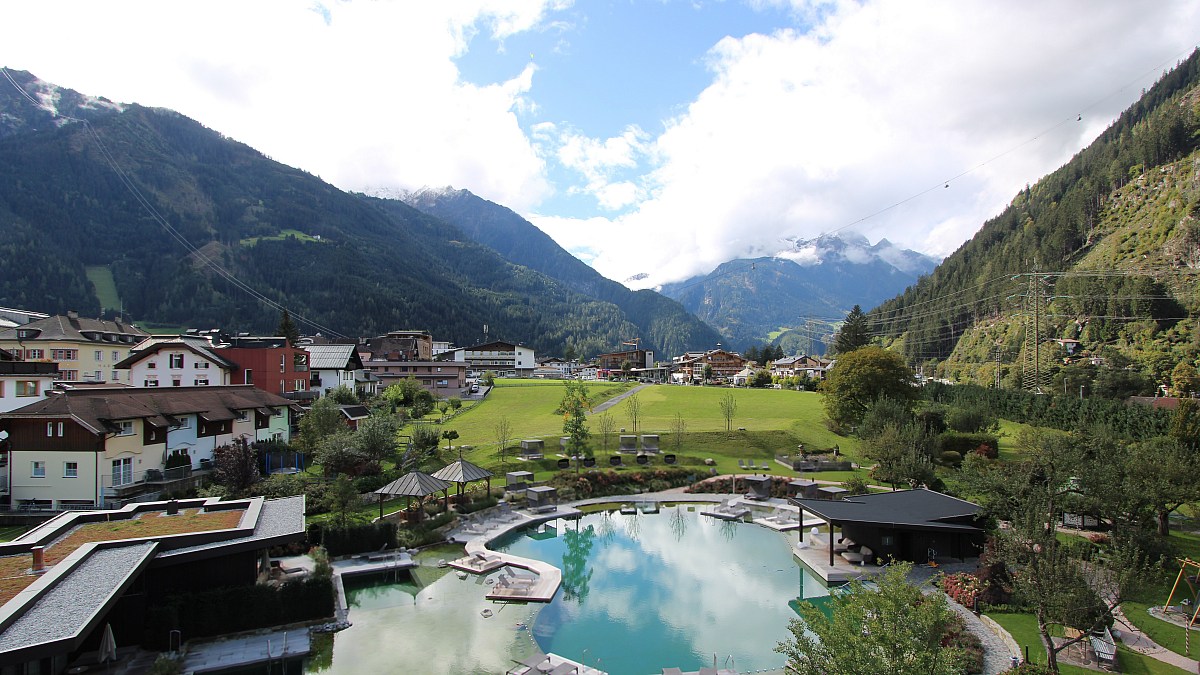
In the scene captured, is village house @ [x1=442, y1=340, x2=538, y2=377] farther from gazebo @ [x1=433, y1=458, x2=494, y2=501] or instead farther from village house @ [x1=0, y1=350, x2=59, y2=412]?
gazebo @ [x1=433, y1=458, x2=494, y2=501]

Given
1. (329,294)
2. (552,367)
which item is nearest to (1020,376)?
(552,367)

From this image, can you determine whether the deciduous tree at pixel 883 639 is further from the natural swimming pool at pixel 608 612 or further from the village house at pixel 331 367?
the village house at pixel 331 367

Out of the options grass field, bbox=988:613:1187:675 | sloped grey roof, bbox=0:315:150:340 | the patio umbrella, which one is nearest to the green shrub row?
the patio umbrella

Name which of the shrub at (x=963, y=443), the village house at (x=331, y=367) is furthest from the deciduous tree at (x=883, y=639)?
the village house at (x=331, y=367)

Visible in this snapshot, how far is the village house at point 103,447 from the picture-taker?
2712 centimetres

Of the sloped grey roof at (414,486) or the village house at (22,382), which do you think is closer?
the sloped grey roof at (414,486)

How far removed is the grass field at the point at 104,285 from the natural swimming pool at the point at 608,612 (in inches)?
6005

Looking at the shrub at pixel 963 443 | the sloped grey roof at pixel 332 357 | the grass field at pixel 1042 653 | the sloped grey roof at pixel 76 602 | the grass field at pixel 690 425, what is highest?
the sloped grey roof at pixel 332 357

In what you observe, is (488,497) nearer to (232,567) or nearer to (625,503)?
(625,503)

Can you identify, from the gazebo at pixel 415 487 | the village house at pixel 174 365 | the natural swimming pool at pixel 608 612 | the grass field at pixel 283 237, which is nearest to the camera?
the natural swimming pool at pixel 608 612

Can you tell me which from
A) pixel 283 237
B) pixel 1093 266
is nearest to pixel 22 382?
pixel 1093 266

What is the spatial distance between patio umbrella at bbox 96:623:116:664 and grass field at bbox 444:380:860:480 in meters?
25.0

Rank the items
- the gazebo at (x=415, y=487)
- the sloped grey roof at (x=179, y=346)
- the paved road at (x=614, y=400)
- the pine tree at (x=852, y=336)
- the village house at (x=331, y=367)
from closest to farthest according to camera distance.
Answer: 1. the gazebo at (x=415, y=487)
2. the sloped grey roof at (x=179, y=346)
3. the village house at (x=331, y=367)
4. the paved road at (x=614, y=400)
5. the pine tree at (x=852, y=336)

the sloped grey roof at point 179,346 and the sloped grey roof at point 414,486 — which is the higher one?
the sloped grey roof at point 179,346
